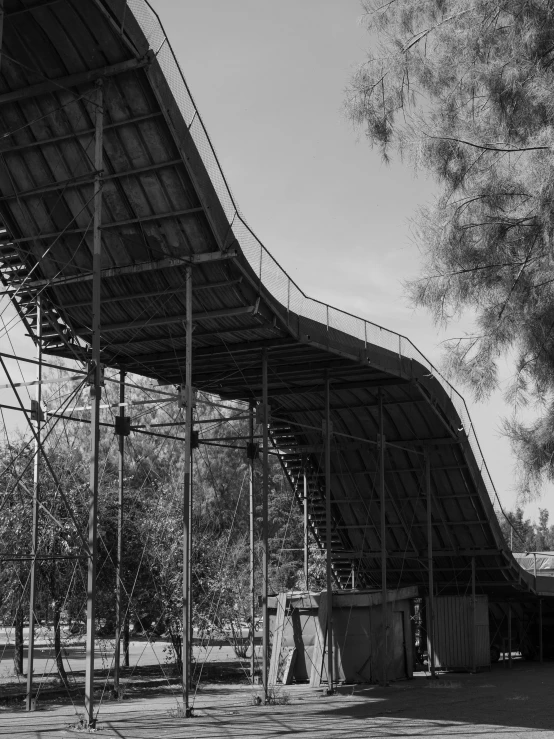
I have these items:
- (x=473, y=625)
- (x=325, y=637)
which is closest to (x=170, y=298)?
(x=325, y=637)

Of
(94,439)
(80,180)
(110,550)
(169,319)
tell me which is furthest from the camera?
(110,550)

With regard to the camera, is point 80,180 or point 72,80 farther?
point 80,180

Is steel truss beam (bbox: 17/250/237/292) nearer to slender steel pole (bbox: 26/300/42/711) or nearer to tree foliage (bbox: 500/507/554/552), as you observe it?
slender steel pole (bbox: 26/300/42/711)

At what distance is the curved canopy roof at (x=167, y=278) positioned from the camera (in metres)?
15.9

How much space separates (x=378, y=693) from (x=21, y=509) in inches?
394

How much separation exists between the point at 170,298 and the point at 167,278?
532mm

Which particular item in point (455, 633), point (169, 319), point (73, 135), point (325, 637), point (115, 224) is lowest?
point (455, 633)

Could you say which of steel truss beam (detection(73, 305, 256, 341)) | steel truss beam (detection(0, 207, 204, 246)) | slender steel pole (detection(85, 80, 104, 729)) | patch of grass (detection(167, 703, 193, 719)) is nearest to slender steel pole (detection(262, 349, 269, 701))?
steel truss beam (detection(73, 305, 256, 341))

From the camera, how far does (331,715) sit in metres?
17.3

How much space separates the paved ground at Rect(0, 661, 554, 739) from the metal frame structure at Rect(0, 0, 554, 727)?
3.14ft

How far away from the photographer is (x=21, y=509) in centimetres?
2427

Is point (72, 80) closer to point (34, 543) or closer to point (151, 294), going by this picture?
point (151, 294)

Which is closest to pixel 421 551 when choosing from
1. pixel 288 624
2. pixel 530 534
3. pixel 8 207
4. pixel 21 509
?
pixel 288 624

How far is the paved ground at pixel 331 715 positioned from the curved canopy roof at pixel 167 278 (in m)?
6.41
